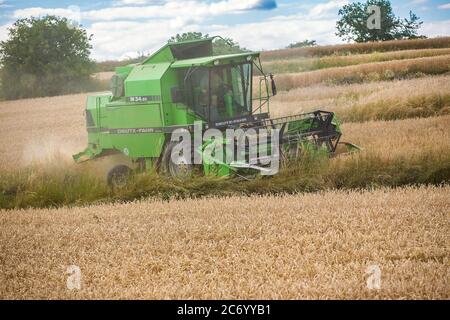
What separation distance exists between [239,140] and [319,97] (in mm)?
9493

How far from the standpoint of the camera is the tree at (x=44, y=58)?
3656 centimetres

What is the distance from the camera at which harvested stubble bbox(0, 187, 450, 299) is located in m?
4.76

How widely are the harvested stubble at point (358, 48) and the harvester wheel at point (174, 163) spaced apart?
58.8 ft

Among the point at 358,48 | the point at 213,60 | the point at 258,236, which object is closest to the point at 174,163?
the point at 213,60

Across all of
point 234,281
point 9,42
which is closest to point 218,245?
point 234,281

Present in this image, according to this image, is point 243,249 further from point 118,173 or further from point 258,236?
point 118,173

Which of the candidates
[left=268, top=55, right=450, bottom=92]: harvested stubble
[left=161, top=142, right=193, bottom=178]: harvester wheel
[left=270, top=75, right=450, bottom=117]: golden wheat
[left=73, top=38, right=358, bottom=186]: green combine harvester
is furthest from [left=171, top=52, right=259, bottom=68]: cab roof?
[left=268, top=55, right=450, bottom=92]: harvested stubble

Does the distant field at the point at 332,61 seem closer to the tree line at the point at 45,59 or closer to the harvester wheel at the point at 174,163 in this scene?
the tree line at the point at 45,59

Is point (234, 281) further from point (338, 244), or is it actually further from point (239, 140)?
point (239, 140)

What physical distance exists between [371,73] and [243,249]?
1753cm

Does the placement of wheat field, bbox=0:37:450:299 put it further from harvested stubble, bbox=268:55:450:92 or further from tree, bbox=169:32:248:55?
harvested stubble, bbox=268:55:450:92

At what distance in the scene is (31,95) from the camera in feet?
126

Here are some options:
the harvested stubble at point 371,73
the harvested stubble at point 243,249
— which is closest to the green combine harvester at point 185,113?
the harvested stubble at point 243,249

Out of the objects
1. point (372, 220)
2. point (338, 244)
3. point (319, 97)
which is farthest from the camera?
point (319, 97)
